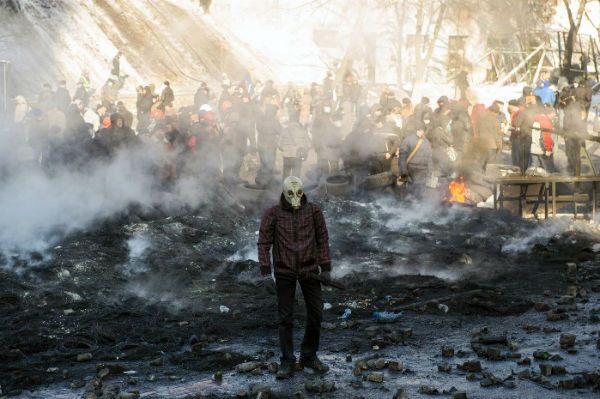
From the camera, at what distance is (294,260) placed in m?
7.68

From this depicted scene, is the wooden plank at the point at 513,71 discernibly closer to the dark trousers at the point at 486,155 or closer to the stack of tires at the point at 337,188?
the dark trousers at the point at 486,155

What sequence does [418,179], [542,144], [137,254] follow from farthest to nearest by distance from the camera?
[542,144] → [418,179] → [137,254]

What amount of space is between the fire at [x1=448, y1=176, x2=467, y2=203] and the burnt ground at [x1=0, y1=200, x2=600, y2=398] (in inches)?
39.6

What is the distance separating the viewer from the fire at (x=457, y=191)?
1587cm

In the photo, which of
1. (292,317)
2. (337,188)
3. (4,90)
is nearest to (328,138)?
(337,188)

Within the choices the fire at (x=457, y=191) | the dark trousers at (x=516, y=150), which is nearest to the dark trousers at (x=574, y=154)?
the dark trousers at (x=516, y=150)

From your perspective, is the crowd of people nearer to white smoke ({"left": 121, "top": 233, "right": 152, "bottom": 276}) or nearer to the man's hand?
white smoke ({"left": 121, "top": 233, "right": 152, "bottom": 276})

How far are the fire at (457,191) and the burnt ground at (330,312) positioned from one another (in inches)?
39.6

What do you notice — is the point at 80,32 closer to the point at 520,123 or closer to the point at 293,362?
the point at 520,123

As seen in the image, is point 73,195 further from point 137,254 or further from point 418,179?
point 418,179

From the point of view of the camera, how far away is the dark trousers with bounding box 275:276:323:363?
7695 mm

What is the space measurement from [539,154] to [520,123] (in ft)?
2.16

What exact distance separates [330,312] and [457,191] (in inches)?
265

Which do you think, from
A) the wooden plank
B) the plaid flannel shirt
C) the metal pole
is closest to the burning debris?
the plaid flannel shirt
